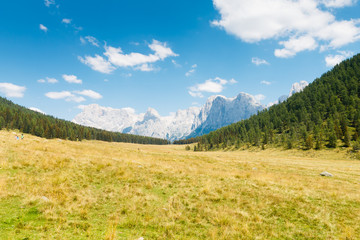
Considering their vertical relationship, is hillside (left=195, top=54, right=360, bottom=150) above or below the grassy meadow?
above

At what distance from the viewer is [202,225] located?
8.67m

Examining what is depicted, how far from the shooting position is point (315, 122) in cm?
10762

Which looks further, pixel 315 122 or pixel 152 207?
pixel 315 122

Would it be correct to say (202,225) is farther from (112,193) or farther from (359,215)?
(359,215)

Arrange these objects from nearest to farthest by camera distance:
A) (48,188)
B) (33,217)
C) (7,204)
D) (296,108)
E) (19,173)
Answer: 1. (33,217)
2. (7,204)
3. (48,188)
4. (19,173)
5. (296,108)

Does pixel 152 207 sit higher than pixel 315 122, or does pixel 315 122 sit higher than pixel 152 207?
pixel 315 122

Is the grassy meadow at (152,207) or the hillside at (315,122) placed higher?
the hillside at (315,122)

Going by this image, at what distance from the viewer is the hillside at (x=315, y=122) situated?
81.6 m

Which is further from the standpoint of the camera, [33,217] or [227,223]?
[227,223]

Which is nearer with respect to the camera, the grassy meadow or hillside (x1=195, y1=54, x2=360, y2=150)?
the grassy meadow

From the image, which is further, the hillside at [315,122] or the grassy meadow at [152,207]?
the hillside at [315,122]

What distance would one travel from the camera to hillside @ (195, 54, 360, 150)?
81.6 meters

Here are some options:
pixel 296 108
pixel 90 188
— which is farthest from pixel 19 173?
pixel 296 108

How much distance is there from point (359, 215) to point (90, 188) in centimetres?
1704
